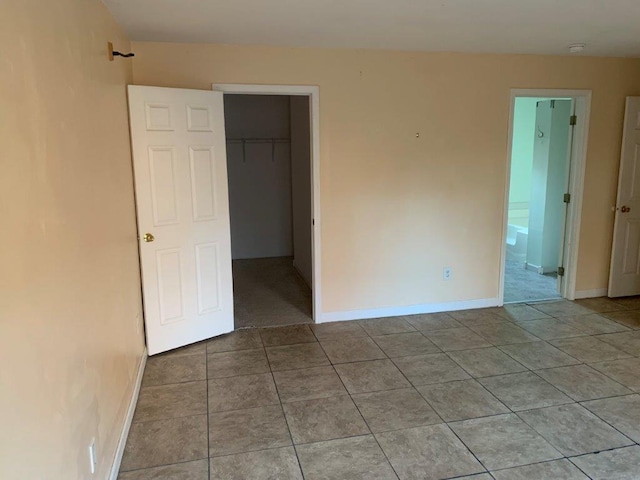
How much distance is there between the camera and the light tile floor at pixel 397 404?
93.8 inches

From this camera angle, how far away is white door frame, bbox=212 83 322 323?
3.86 meters

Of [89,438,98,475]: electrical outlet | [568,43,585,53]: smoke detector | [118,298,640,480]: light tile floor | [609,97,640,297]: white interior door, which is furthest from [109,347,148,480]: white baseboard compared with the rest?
[609,97,640,297]: white interior door

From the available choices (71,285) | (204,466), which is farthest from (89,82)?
(204,466)

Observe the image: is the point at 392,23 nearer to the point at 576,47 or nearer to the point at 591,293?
the point at 576,47

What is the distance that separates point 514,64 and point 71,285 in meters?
4.17

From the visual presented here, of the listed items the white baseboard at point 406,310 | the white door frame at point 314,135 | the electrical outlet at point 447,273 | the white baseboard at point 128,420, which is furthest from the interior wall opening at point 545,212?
the white baseboard at point 128,420

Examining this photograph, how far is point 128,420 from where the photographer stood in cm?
269

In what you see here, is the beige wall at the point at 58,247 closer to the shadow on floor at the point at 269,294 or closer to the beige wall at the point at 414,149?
the beige wall at the point at 414,149

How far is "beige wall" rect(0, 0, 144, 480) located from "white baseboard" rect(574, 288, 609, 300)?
176 inches

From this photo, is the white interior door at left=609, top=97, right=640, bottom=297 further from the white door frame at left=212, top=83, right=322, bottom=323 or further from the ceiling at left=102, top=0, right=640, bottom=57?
the white door frame at left=212, top=83, right=322, bottom=323

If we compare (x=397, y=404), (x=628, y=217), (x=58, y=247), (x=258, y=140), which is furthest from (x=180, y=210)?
(x=628, y=217)

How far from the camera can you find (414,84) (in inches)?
165

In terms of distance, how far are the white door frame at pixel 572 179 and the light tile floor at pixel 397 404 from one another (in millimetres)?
738

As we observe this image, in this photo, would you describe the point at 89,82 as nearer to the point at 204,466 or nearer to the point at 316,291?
the point at 204,466
